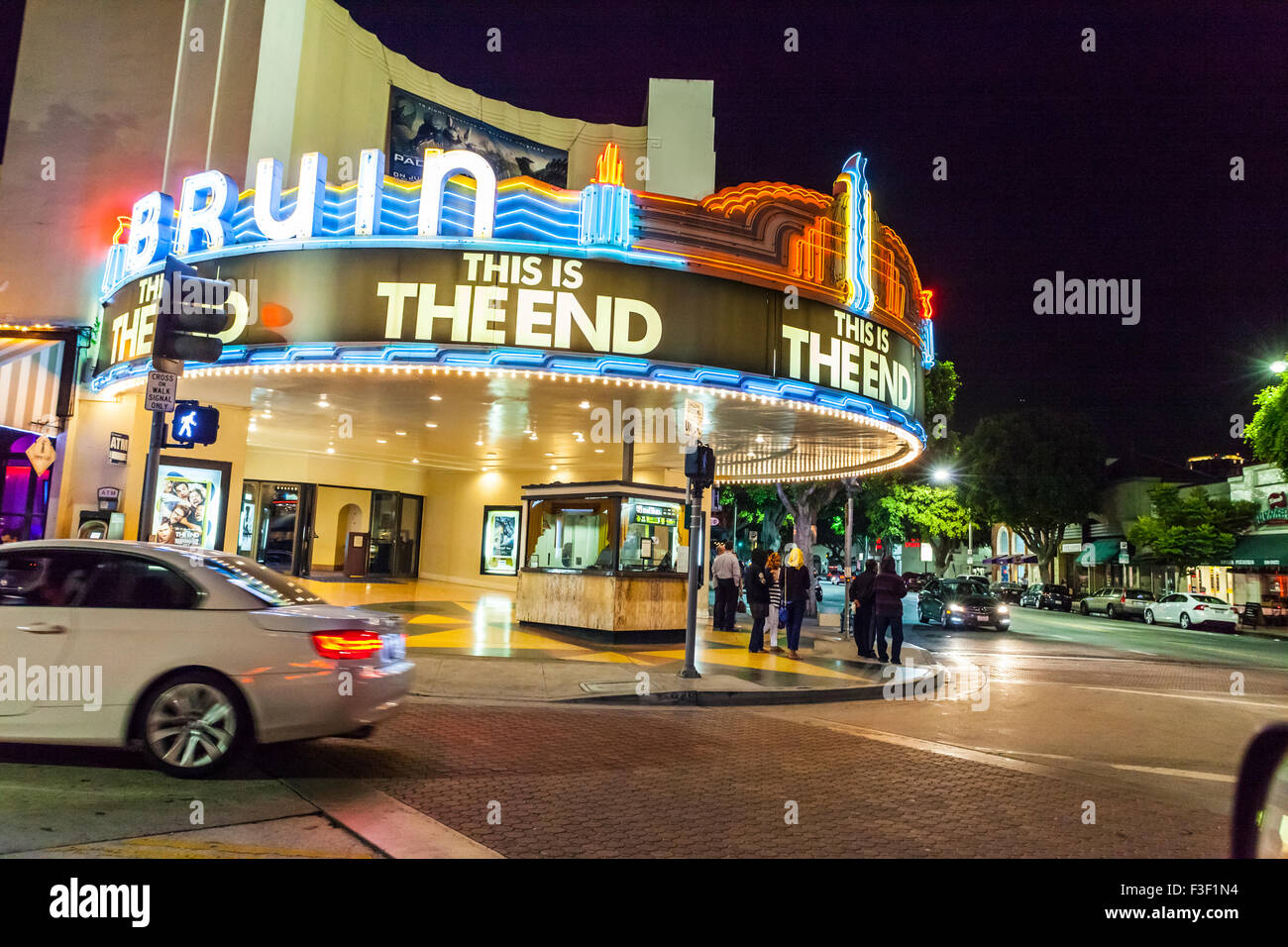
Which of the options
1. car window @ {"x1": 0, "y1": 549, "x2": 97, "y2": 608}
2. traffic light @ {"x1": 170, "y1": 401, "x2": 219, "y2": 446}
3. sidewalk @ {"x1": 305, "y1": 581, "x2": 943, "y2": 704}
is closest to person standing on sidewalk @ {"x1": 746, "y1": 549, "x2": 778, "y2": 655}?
sidewalk @ {"x1": 305, "y1": 581, "x2": 943, "y2": 704}

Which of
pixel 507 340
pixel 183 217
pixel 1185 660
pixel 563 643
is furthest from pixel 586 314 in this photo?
pixel 1185 660

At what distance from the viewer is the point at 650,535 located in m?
15.2

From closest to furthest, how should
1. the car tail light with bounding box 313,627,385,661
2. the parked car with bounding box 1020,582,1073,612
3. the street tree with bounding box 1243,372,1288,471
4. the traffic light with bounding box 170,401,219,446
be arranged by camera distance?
the car tail light with bounding box 313,627,385,661, the traffic light with bounding box 170,401,219,446, the street tree with bounding box 1243,372,1288,471, the parked car with bounding box 1020,582,1073,612

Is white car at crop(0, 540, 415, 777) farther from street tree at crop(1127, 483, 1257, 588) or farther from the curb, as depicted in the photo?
street tree at crop(1127, 483, 1257, 588)

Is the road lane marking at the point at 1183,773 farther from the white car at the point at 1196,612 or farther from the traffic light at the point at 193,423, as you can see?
the white car at the point at 1196,612

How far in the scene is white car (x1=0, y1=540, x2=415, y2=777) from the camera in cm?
552

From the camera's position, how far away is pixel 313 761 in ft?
20.4

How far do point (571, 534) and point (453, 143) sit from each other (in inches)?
634

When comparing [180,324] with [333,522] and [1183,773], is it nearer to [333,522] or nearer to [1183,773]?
[1183,773]

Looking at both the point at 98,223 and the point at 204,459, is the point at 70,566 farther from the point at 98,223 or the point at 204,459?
the point at 98,223

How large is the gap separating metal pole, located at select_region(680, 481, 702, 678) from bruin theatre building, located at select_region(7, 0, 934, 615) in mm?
2421

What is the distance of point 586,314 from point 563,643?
5.52 metres

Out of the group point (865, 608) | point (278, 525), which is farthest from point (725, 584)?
point (278, 525)
